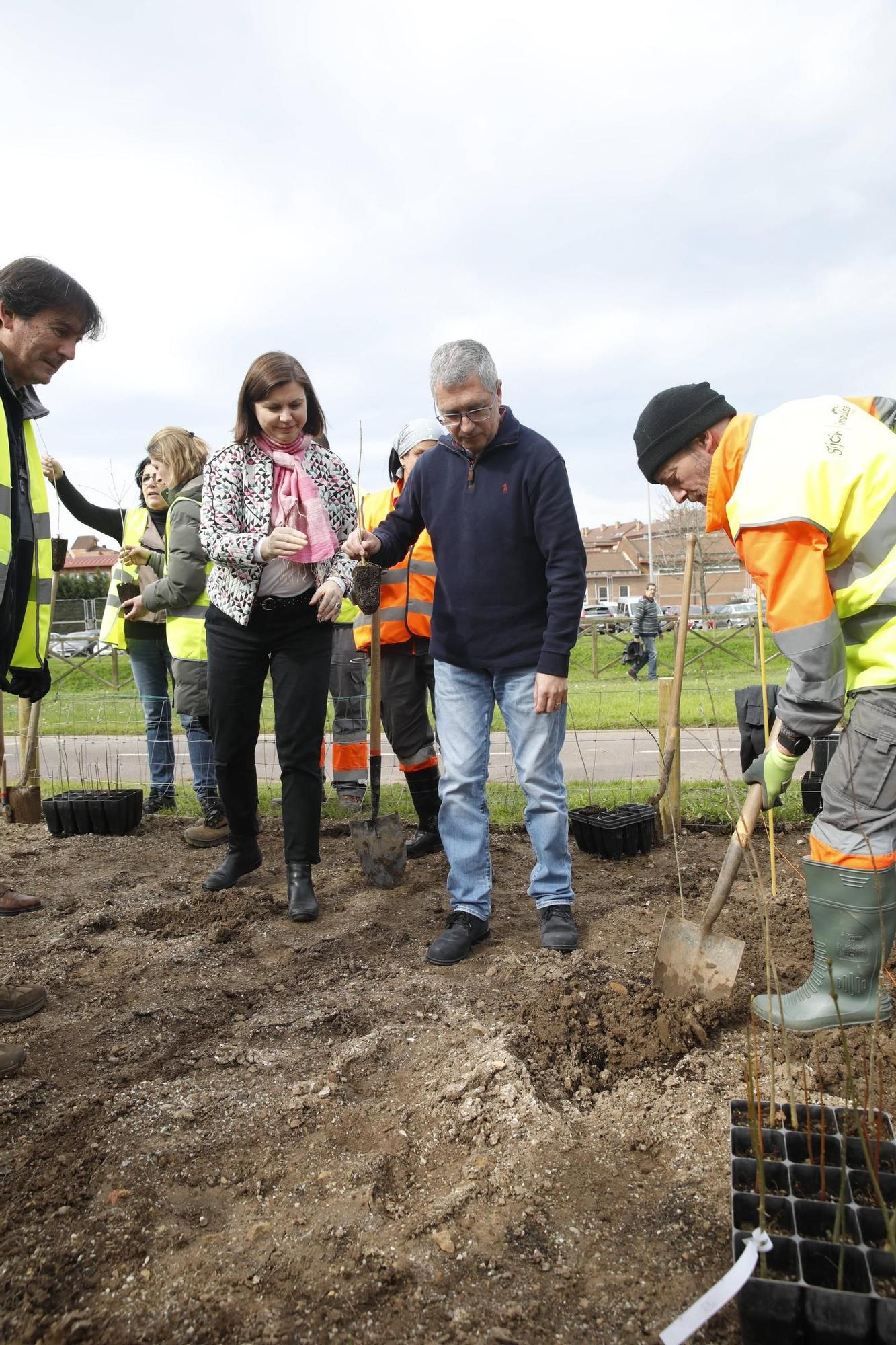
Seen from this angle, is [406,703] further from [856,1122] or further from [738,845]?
[856,1122]

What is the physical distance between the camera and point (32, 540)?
9.04ft

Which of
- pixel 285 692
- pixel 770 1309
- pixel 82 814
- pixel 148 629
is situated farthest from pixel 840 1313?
pixel 148 629

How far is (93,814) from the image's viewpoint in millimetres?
4820

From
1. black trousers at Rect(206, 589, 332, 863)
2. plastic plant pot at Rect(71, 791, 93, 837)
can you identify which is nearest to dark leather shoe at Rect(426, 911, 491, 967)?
black trousers at Rect(206, 589, 332, 863)

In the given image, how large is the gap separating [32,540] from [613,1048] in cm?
224

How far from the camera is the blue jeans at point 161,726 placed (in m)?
4.86

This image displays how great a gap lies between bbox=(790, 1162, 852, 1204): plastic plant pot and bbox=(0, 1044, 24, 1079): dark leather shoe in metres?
1.88

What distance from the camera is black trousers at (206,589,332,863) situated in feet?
11.2

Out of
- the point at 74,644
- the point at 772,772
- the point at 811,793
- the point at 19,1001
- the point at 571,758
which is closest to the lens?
the point at 772,772

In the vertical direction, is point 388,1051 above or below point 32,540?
below

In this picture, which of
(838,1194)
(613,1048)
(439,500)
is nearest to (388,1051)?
(613,1048)

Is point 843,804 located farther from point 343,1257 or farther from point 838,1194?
point 343,1257

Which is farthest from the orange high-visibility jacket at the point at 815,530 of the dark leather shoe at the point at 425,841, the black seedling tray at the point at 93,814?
the black seedling tray at the point at 93,814

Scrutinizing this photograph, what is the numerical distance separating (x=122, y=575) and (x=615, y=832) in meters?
3.11
